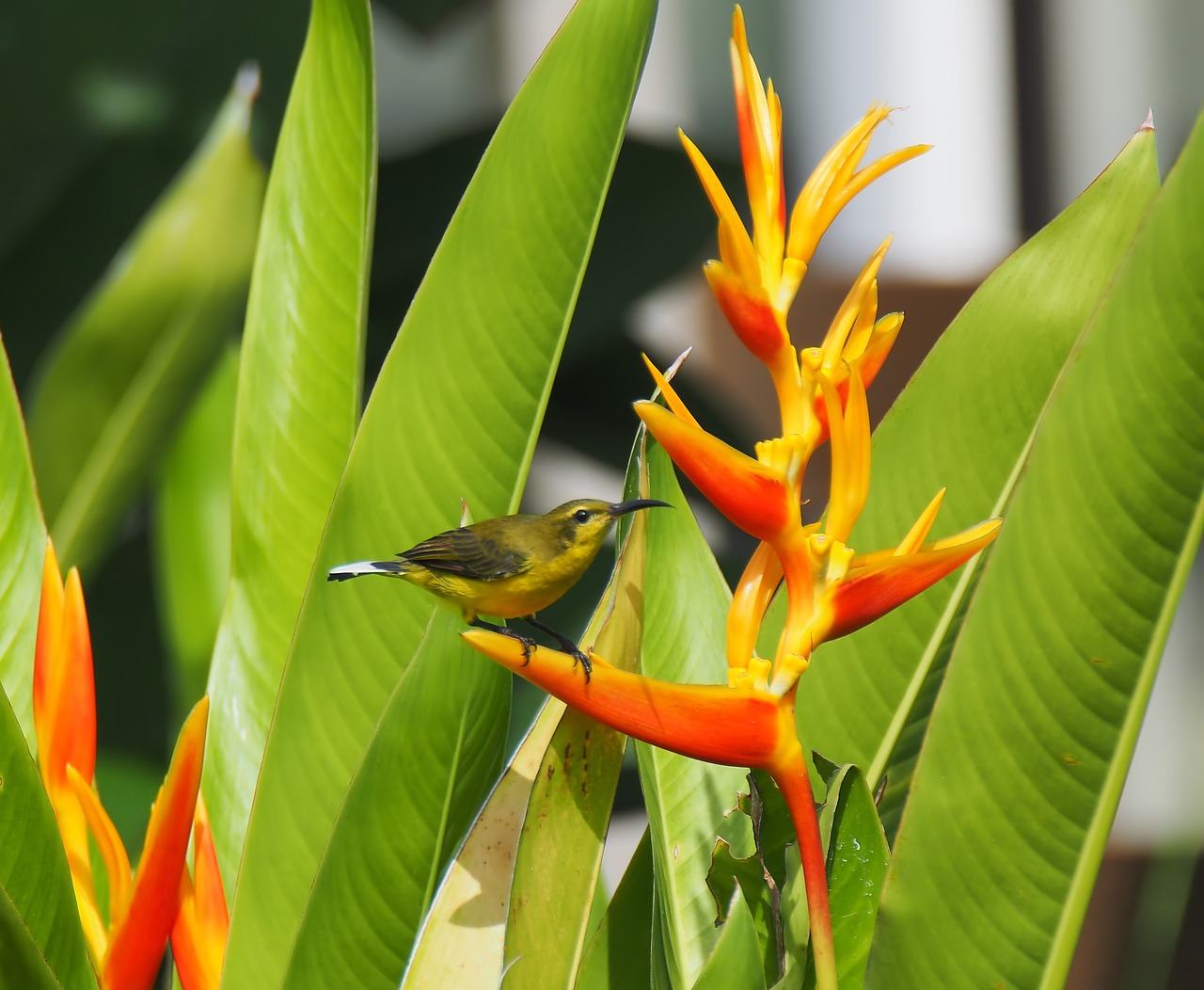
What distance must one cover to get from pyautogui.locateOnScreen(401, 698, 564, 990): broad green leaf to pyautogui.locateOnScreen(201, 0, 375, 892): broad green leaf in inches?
10.9

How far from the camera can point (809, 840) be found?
405 millimetres

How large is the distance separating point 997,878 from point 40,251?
5.47 feet

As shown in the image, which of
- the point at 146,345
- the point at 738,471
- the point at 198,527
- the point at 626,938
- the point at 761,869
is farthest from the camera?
the point at 198,527

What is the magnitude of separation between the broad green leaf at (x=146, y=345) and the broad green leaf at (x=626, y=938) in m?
0.57

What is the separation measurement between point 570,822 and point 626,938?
0.34 feet

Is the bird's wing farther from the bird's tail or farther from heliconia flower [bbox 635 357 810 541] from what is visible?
heliconia flower [bbox 635 357 810 541]

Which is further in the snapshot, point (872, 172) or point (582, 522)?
point (582, 522)

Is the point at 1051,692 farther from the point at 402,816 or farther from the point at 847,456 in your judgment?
the point at 402,816

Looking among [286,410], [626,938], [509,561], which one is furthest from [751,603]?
[286,410]

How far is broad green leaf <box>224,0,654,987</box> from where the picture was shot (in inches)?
25.3

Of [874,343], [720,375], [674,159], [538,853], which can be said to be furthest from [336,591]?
[720,375]

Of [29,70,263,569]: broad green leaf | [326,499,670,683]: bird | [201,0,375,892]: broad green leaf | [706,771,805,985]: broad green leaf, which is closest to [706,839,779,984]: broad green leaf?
[706,771,805,985]: broad green leaf

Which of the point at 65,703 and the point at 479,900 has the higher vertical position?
the point at 65,703

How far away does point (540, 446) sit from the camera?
75.9 inches
